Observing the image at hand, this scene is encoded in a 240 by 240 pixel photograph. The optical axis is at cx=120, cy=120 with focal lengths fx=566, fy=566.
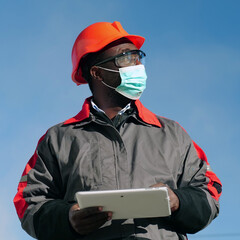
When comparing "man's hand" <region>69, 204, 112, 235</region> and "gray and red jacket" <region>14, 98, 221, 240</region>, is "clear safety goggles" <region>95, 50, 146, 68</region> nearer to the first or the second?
"gray and red jacket" <region>14, 98, 221, 240</region>

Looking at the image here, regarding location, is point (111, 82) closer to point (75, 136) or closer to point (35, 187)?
point (75, 136)

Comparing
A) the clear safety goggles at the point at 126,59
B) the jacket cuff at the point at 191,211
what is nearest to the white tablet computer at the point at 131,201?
the jacket cuff at the point at 191,211

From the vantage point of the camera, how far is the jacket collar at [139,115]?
5.02 m

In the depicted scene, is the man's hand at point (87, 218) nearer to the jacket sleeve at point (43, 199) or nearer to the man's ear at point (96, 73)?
the jacket sleeve at point (43, 199)

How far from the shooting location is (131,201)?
3.89 m

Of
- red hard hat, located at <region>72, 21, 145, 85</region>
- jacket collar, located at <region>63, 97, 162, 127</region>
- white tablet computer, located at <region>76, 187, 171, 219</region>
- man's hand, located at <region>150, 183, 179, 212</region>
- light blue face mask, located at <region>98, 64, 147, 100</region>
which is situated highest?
red hard hat, located at <region>72, 21, 145, 85</region>

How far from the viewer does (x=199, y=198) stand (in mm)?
4426

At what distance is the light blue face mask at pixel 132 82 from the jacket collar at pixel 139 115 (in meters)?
0.11

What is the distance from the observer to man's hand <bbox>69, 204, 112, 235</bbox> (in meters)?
4.01

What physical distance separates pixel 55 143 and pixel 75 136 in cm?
19

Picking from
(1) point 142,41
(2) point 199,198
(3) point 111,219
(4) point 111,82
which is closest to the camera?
(3) point 111,219

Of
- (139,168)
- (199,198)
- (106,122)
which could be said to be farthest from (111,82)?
(199,198)

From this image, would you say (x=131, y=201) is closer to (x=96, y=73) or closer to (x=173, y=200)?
(x=173, y=200)

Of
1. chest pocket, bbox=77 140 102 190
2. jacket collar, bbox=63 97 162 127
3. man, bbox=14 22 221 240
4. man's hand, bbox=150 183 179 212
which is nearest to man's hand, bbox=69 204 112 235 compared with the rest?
man, bbox=14 22 221 240
